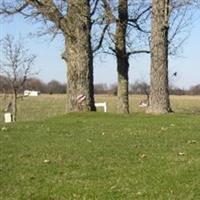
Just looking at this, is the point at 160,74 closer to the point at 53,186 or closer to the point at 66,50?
the point at 66,50

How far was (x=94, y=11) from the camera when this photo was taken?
26688 millimetres

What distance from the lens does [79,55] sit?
2548 cm

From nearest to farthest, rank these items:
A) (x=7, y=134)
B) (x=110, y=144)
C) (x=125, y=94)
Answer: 1. (x=110, y=144)
2. (x=7, y=134)
3. (x=125, y=94)

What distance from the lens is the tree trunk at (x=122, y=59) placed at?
2956 cm

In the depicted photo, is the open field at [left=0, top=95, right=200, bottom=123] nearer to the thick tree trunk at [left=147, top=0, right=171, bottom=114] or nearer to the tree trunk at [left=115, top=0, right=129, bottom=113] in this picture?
the tree trunk at [left=115, top=0, right=129, bottom=113]

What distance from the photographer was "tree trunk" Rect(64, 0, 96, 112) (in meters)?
25.4

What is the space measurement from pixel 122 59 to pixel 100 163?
64.7 ft

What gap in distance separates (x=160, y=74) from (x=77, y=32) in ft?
12.1

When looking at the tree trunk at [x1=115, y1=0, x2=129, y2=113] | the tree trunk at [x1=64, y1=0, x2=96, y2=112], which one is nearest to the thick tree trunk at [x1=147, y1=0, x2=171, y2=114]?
the tree trunk at [x1=64, y1=0, x2=96, y2=112]

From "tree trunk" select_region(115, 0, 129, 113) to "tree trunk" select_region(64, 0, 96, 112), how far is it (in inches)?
161

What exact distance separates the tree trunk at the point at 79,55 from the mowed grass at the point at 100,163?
A: 7.90m

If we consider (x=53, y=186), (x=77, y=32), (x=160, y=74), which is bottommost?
(x=53, y=186)

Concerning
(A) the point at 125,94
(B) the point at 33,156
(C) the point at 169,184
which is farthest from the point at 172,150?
(A) the point at 125,94

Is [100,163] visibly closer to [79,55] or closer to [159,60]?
[159,60]
